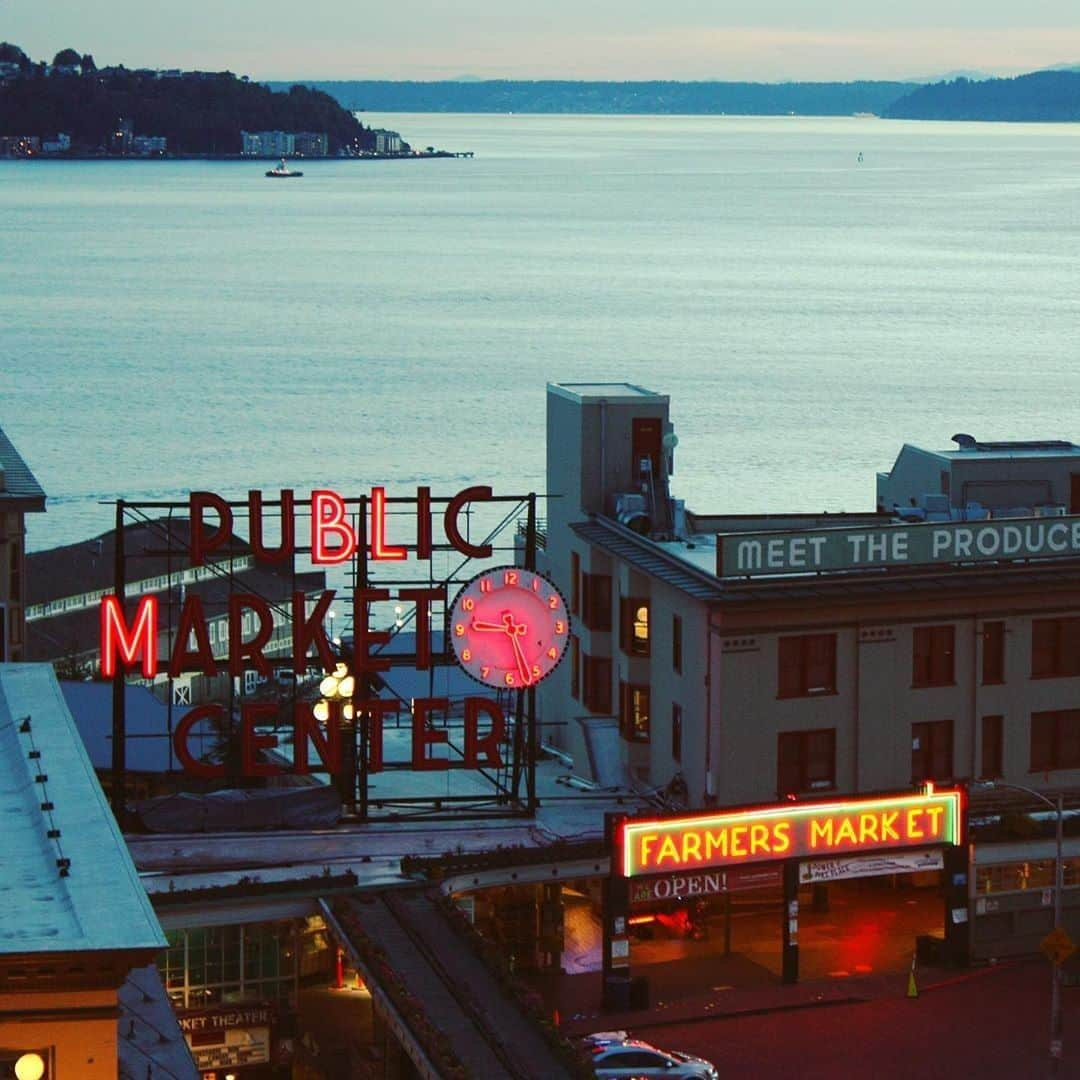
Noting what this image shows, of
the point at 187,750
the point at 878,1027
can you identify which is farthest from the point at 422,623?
the point at 878,1027

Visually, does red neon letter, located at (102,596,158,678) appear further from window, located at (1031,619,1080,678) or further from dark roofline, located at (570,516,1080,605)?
window, located at (1031,619,1080,678)

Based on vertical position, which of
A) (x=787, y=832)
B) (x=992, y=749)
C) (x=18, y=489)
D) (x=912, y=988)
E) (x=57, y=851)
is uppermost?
(x=18, y=489)

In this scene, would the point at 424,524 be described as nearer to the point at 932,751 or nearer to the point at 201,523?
the point at 201,523

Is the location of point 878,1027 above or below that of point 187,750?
below

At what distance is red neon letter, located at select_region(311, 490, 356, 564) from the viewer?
58375mm

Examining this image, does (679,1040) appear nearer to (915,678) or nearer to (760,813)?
(760,813)

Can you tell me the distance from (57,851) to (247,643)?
24.1 meters

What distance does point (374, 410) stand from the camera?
191375 mm

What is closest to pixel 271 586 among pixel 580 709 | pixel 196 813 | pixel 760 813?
pixel 580 709

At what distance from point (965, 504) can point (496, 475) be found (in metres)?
92.6

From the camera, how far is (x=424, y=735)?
57.6 meters

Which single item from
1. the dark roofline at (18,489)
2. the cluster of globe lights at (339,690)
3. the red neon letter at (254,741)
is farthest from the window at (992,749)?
the dark roofline at (18,489)

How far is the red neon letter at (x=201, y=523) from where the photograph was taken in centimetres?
5572

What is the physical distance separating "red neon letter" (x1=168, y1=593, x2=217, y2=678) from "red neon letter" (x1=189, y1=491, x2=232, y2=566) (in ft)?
3.74
